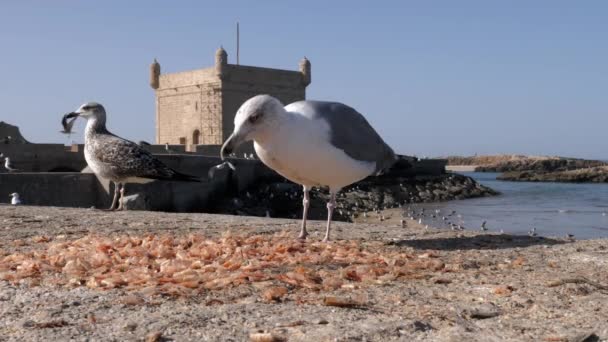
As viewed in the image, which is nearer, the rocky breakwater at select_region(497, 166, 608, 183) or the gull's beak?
the gull's beak

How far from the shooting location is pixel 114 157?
811cm

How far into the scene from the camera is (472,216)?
73.7ft

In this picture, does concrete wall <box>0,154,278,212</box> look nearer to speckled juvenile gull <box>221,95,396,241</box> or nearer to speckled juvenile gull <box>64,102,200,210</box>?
speckled juvenile gull <box>64,102,200,210</box>

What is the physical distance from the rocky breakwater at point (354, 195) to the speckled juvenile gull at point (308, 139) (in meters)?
12.3

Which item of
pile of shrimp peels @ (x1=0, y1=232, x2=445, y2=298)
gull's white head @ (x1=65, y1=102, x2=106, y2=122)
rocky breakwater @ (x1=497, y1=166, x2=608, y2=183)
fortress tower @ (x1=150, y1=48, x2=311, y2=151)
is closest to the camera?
pile of shrimp peels @ (x1=0, y1=232, x2=445, y2=298)

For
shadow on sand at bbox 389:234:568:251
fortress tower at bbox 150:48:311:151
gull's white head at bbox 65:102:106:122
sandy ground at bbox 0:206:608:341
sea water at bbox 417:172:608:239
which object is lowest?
sea water at bbox 417:172:608:239

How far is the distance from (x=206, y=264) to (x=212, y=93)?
125ft

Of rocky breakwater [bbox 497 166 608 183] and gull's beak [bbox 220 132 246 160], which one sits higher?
gull's beak [bbox 220 132 246 160]

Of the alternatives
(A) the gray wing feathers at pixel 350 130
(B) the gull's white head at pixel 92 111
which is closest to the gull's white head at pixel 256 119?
(A) the gray wing feathers at pixel 350 130

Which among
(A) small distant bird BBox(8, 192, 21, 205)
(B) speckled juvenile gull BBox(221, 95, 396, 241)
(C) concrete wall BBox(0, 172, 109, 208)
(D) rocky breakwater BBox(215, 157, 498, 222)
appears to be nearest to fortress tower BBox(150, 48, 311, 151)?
(D) rocky breakwater BBox(215, 157, 498, 222)

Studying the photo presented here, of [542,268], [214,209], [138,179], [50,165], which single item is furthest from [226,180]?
[542,268]

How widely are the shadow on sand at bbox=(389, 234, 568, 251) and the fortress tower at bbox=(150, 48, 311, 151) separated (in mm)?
34779

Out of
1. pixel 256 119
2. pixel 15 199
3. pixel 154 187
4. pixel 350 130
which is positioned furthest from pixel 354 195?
pixel 256 119

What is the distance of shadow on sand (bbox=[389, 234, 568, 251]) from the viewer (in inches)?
208
